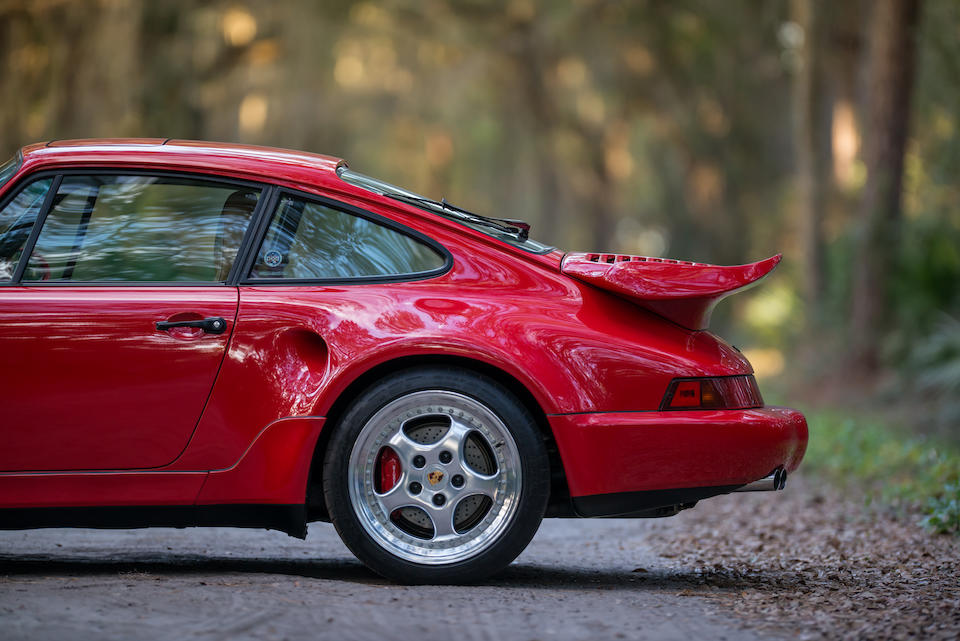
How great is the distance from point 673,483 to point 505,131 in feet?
76.7

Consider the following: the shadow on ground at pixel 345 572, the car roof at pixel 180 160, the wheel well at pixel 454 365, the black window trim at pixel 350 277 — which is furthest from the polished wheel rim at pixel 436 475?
the car roof at pixel 180 160

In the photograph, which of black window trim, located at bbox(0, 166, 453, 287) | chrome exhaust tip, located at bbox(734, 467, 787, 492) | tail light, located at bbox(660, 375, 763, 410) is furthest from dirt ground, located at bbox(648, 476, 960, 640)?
black window trim, located at bbox(0, 166, 453, 287)

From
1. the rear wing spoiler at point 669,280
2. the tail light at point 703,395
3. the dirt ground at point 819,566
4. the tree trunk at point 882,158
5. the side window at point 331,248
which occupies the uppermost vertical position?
the tree trunk at point 882,158

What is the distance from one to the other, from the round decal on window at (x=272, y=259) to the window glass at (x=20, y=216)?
35.6 inches

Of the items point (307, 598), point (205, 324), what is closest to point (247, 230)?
point (205, 324)

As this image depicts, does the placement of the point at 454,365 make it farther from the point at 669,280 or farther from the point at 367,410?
the point at 669,280

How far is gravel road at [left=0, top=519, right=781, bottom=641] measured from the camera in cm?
377

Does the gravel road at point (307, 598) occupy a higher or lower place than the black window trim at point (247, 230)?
lower

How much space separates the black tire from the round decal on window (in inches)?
24.5

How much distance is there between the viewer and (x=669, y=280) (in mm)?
4531

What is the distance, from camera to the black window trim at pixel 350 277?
14.9 feet

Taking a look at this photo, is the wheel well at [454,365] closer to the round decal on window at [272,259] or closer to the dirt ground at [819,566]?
the round decal on window at [272,259]

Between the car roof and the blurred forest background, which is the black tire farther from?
the blurred forest background

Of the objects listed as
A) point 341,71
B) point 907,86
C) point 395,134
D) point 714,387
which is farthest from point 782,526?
point 395,134
